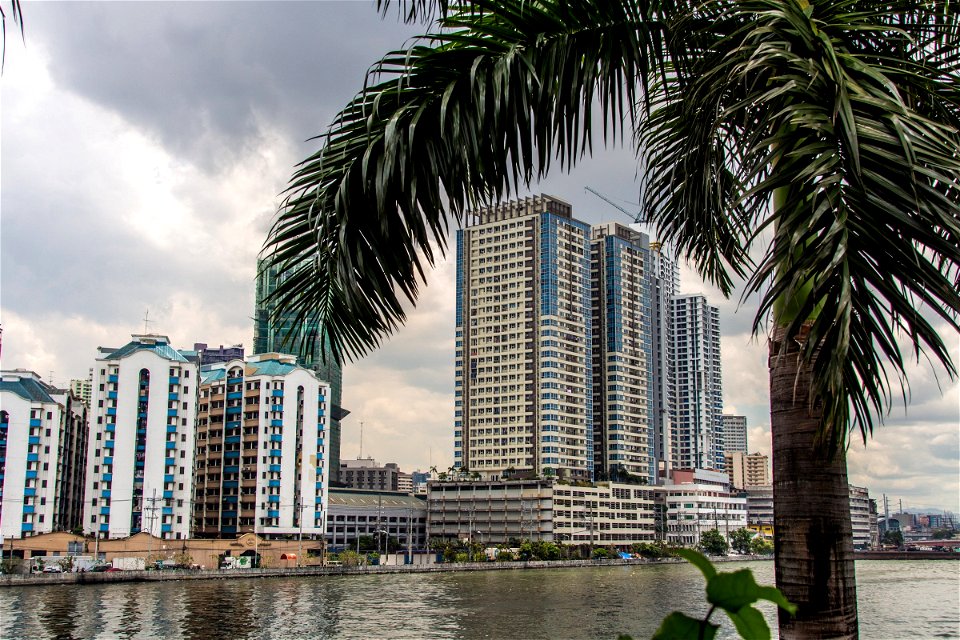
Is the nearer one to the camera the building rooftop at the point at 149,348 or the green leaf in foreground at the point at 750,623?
the green leaf in foreground at the point at 750,623

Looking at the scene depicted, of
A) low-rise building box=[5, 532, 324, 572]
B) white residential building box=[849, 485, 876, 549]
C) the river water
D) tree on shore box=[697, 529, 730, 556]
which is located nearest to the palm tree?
the river water

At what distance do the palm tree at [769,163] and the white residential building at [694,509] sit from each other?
393 feet

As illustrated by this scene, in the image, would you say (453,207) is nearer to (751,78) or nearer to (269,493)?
(751,78)

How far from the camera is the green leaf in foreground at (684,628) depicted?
1.37 meters

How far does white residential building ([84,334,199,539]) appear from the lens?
7219 centimetres

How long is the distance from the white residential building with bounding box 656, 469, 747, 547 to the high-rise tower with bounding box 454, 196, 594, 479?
15479 mm

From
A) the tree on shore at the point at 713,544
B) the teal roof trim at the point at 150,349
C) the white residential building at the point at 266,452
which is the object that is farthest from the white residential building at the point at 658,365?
the teal roof trim at the point at 150,349

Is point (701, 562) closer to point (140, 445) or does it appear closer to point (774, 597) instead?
point (774, 597)

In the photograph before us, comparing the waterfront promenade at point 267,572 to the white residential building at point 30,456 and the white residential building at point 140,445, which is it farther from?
the white residential building at point 30,456

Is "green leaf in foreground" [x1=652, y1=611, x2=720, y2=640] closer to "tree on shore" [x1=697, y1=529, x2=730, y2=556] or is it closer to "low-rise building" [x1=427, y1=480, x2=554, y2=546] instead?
"low-rise building" [x1=427, y1=480, x2=554, y2=546]

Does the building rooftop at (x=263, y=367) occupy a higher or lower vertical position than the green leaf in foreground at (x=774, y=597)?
higher

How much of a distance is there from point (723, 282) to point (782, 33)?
2.47 m

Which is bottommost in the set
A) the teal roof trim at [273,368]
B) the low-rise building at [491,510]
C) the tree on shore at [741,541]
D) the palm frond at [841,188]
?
the tree on shore at [741,541]

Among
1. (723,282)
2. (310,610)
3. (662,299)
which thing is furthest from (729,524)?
(723,282)
